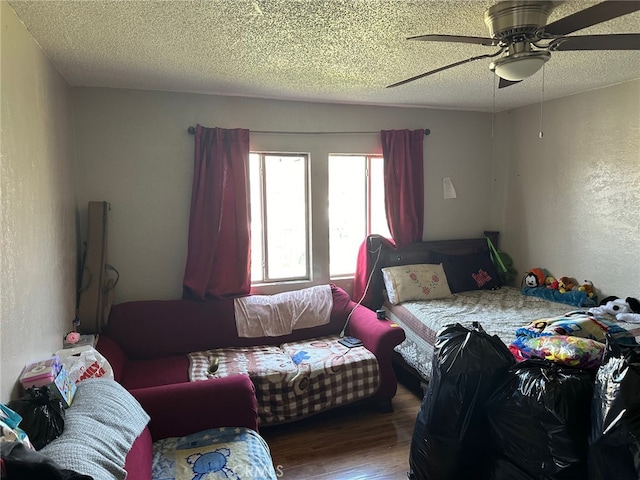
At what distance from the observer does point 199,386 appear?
2.18 meters

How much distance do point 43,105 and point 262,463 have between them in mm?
2178

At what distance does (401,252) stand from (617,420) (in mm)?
2739

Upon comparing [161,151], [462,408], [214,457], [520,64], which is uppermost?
[520,64]

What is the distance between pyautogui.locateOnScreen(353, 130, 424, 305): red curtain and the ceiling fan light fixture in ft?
6.74

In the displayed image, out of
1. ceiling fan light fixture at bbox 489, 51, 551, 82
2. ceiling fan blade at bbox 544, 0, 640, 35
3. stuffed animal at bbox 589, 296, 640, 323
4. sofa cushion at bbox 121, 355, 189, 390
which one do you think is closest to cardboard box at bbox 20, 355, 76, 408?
sofa cushion at bbox 121, 355, 189, 390

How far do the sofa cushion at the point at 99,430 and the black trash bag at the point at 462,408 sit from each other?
1311mm

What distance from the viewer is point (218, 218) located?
3.41m

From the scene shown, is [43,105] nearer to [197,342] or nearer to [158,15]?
[158,15]

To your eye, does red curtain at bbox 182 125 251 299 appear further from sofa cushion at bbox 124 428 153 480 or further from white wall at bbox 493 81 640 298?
white wall at bbox 493 81 640 298

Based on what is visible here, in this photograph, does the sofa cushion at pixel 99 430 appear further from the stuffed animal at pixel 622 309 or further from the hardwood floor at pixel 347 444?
the stuffed animal at pixel 622 309

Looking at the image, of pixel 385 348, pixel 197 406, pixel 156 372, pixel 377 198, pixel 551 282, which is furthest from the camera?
pixel 377 198

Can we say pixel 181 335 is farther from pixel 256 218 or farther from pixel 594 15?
pixel 594 15

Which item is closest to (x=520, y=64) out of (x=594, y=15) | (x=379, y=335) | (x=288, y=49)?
(x=594, y=15)

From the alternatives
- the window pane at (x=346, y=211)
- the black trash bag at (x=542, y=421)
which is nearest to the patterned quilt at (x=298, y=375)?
the window pane at (x=346, y=211)
